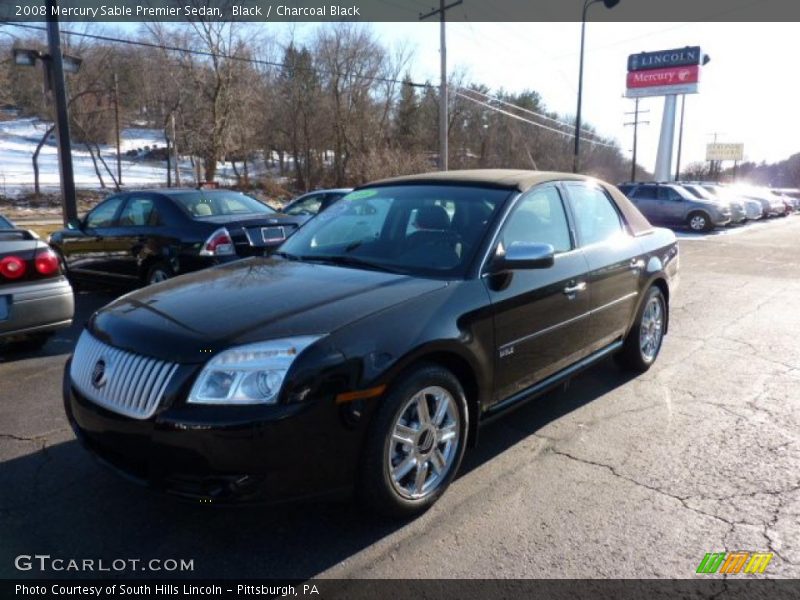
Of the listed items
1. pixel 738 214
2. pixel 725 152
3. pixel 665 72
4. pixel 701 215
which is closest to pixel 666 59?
pixel 665 72

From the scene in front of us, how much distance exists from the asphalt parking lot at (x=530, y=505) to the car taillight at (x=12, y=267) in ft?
2.78

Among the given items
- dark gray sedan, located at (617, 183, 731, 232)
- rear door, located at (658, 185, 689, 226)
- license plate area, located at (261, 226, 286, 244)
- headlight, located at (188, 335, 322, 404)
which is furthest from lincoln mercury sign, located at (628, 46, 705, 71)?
headlight, located at (188, 335, 322, 404)

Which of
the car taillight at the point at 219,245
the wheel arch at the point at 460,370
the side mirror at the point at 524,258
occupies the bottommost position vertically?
the wheel arch at the point at 460,370

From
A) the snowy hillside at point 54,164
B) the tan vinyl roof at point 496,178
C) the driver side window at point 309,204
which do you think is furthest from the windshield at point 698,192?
the snowy hillside at point 54,164

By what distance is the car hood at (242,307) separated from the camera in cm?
255

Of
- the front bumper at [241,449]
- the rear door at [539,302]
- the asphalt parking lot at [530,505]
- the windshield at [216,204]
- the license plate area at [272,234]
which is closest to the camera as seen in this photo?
the front bumper at [241,449]

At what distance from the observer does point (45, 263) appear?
5184 millimetres

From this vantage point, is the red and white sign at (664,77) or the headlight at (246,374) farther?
the red and white sign at (664,77)

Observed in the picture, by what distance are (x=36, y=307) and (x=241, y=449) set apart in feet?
12.0

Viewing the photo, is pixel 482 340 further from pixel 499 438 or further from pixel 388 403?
pixel 499 438

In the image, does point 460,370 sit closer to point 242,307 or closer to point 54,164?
point 242,307

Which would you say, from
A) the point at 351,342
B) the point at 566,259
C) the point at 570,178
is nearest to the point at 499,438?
the point at 566,259

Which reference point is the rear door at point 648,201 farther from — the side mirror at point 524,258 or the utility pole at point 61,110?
the side mirror at point 524,258

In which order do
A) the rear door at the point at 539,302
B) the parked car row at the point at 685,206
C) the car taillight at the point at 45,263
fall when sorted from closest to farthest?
the rear door at the point at 539,302, the car taillight at the point at 45,263, the parked car row at the point at 685,206
